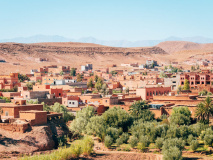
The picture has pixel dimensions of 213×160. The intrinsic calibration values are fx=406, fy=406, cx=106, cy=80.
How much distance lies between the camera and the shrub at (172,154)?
24.6 metres

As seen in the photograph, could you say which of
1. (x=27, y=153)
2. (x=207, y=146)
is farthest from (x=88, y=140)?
(x=207, y=146)

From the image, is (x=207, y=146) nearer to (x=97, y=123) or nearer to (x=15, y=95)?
(x=97, y=123)

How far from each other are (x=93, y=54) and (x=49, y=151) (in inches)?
5398

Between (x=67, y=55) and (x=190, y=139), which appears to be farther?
(x=67, y=55)

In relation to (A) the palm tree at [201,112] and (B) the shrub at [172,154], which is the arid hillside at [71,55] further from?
(B) the shrub at [172,154]

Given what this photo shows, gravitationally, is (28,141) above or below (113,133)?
above

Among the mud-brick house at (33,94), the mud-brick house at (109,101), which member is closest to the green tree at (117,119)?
the mud-brick house at (109,101)

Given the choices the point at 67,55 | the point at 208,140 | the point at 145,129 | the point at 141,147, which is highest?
the point at 67,55

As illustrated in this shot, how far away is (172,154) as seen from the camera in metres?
24.5

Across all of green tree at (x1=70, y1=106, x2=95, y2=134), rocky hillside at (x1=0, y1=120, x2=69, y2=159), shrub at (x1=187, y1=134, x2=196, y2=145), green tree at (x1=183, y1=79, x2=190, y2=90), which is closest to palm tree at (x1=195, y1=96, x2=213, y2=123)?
shrub at (x1=187, y1=134, x2=196, y2=145)

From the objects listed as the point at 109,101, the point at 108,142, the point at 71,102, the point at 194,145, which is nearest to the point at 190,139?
the point at 194,145

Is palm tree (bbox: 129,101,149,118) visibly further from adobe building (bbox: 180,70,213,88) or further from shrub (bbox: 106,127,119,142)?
adobe building (bbox: 180,70,213,88)

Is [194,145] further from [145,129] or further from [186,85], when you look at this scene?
[186,85]

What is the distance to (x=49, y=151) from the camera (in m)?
24.7
